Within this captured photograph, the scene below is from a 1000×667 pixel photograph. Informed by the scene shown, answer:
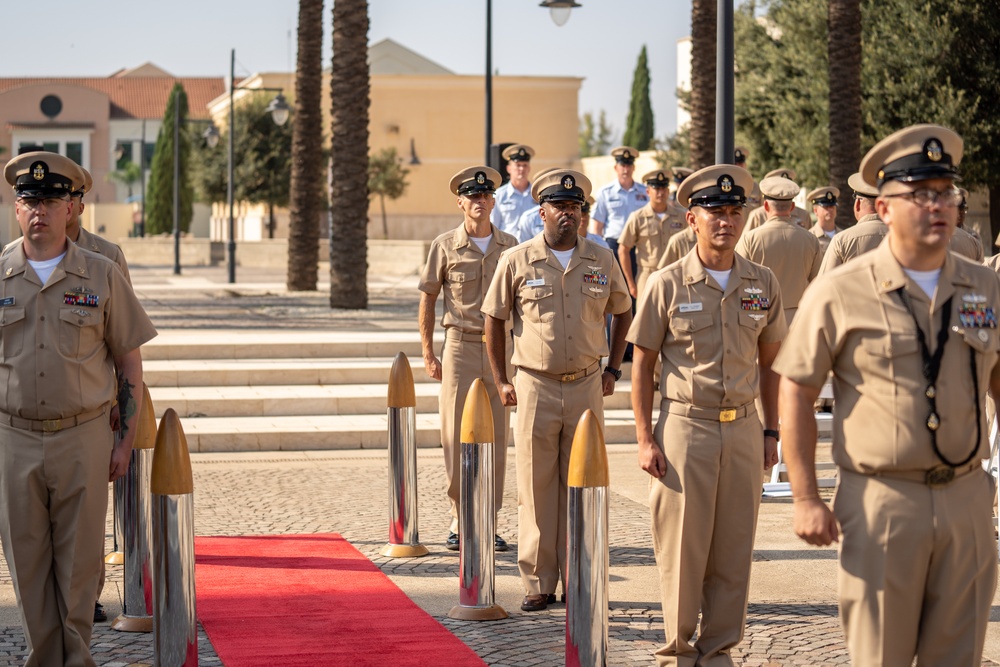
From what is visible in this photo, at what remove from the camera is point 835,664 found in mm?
6793

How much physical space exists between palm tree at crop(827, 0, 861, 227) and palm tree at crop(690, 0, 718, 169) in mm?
1899

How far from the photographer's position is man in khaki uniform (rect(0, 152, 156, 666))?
6117mm

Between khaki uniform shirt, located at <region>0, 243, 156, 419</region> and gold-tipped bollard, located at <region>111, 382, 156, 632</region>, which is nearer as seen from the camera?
khaki uniform shirt, located at <region>0, 243, 156, 419</region>

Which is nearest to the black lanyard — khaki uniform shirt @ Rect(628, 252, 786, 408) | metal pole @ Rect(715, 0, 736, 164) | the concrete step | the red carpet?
khaki uniform shirt @ Rect(628, 252, 786, 408)

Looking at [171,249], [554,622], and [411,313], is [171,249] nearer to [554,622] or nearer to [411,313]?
[411,313]

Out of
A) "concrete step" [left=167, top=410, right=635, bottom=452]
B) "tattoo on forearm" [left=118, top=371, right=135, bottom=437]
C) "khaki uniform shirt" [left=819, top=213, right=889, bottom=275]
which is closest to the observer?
"tattoo on forearm" [left=118, top=371, right=135, bottom=437]

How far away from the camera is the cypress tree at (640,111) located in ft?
238

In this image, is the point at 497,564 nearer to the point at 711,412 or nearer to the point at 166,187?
the point at 711,412

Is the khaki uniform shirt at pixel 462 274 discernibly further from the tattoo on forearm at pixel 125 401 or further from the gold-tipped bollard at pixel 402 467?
the tattoo on forearm at pixel 125 401

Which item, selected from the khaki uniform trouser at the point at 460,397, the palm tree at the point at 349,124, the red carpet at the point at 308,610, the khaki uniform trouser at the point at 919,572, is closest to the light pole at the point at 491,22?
the palm tree at the point at 349,124

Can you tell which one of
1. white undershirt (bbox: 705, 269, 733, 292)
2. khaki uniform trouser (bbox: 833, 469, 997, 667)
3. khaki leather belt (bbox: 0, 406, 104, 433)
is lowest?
khaki uniform trouser (bbox: 833, 469, 997, 667)

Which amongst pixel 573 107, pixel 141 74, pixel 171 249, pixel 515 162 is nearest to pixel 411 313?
pixel 515 162

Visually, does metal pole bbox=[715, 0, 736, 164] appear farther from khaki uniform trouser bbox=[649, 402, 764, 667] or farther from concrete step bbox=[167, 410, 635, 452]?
khaki uniform trouser bbox=[649, 402, 764, 667]

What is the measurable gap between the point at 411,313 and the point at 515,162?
821 cm
